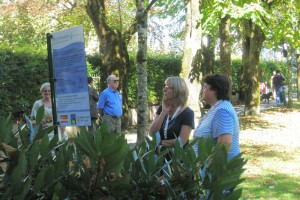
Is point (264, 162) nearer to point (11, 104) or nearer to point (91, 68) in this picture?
point (11, 104)

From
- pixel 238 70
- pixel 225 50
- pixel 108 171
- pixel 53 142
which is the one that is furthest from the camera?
pixel 238 70

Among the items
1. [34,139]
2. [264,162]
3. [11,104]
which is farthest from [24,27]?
[34,139]

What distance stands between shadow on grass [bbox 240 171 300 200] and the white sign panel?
8.84 feet

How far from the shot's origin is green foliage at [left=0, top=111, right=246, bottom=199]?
175 centimetres

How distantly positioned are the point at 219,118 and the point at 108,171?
2.17m

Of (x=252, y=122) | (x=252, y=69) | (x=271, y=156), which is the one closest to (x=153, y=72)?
(x=252, y=69)

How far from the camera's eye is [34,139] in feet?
6.94

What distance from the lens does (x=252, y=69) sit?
19.9m

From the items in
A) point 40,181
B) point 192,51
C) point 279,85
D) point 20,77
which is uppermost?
point 192,51

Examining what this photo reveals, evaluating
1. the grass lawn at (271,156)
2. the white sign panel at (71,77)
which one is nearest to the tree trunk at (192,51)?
the grass lawn at (271,156)

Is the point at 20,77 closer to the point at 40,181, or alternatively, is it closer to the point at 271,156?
the point at 271,156

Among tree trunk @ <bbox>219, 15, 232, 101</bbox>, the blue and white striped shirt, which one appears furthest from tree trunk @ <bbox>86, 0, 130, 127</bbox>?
the blue and white striped shirt

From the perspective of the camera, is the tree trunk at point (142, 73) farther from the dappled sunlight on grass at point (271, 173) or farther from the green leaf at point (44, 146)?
the green leaf at point (44, 146)

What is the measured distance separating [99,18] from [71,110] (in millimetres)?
10388
